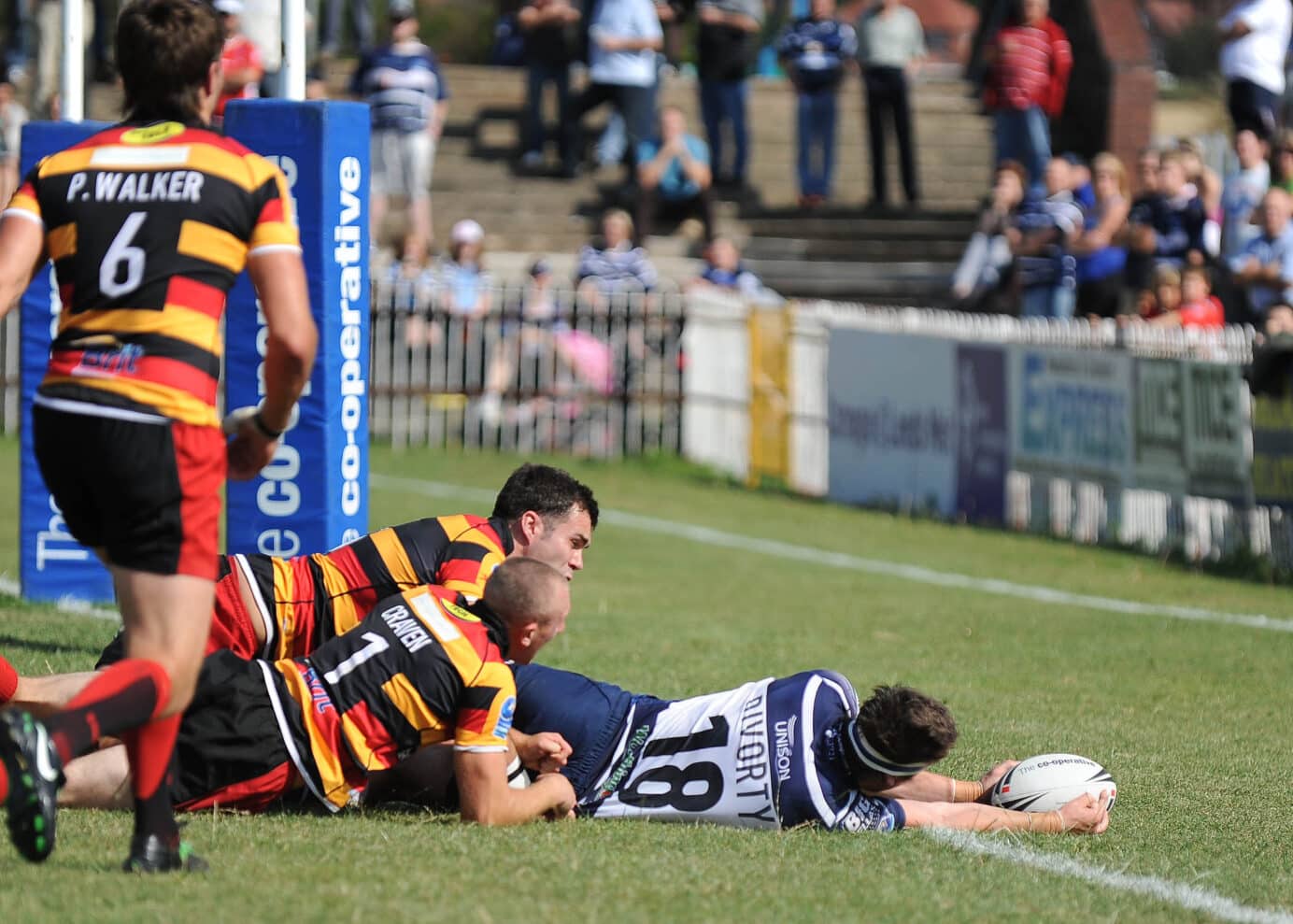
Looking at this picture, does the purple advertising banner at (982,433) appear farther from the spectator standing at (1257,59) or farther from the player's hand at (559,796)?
the player's hand at (559,796)

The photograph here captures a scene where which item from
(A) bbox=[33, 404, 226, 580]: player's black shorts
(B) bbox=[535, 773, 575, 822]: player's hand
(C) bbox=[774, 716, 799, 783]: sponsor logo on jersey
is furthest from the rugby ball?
(A) bbox=[33, 404, 226, 580]: player's black shorts

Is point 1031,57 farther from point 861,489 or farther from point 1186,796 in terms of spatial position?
point 1186,796

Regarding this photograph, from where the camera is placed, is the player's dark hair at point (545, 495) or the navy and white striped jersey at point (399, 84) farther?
the navy and white striped jersey at point (399, 84)

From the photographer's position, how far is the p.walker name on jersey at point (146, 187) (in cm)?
505

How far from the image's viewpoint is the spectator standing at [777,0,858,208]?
23141 millimetres

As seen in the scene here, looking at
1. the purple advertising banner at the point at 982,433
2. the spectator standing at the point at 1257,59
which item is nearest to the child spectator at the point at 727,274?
the purple advertising banner at the point at 982,433

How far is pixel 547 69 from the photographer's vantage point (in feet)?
81.7

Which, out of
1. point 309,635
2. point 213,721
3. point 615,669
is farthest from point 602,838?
point 615,669

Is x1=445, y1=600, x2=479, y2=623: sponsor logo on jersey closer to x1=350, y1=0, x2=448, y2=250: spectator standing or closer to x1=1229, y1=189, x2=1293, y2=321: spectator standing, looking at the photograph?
x1=1229, y1=189, x2=1293, y2=321: spectator standing

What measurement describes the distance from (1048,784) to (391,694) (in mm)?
2100

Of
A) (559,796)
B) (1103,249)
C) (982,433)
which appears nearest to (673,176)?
(1103,249)

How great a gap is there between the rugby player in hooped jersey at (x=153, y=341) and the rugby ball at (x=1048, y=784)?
2.76 meters

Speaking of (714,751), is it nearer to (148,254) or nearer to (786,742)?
(786,742)

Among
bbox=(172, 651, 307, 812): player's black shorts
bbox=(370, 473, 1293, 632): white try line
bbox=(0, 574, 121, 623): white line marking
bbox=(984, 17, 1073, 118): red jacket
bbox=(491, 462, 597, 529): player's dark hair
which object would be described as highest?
bbox=(984, 17, 1073, 118): red jacket
